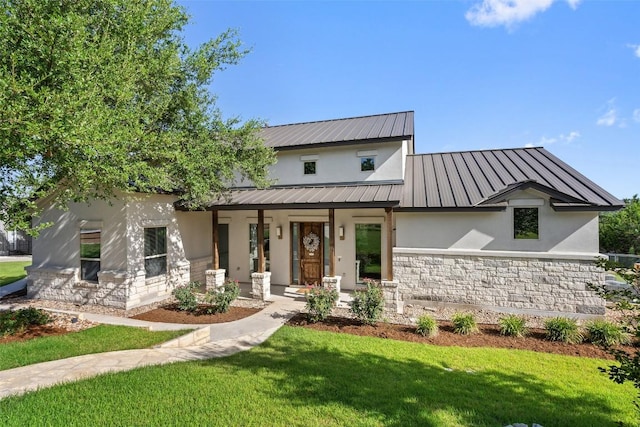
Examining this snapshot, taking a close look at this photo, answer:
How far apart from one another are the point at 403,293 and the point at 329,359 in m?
5.28

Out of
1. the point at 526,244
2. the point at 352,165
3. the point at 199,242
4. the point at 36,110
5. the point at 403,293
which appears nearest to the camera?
the point at 36,110

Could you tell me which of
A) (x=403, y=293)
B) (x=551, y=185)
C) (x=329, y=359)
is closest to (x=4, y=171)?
(x=329, y=359)

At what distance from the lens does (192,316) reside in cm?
922

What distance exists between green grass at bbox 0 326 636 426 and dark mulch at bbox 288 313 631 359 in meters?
0.60

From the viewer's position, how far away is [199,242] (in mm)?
13141

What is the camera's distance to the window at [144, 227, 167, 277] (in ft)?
35.0

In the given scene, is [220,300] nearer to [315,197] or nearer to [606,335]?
[315,197]

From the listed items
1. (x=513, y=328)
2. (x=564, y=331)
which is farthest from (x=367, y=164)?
(x=564, y=331)

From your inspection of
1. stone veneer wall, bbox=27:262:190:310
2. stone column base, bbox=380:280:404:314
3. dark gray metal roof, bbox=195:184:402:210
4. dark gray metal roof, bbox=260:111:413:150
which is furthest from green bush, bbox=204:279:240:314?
dark gray metal roof, bbox=260:111:413:150

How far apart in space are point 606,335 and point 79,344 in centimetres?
1227

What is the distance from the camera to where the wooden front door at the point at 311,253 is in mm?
12359

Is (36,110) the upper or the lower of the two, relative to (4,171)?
upper

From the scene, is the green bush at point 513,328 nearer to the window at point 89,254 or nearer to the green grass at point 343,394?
the green grass at point 343,394

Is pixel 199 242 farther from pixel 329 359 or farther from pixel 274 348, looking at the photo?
pixel 329 359
